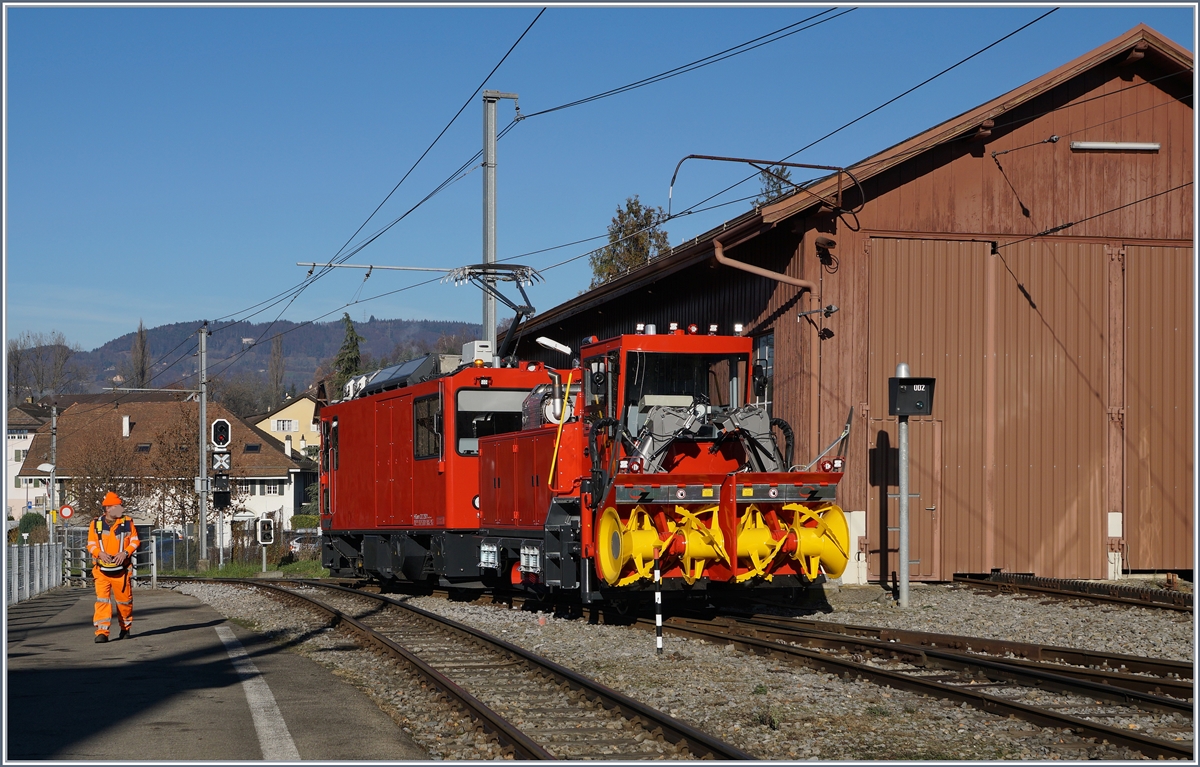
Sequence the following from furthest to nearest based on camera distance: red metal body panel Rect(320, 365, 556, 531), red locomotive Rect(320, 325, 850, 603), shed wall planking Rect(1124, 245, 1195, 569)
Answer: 1. shed wall planking Rect(1124, 245, 1195, 569)
2. red metal body panel Rect(320, 365, 556, 531)
3. red locomotive Rect(320, 325, 850, 603)

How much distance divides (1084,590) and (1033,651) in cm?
663

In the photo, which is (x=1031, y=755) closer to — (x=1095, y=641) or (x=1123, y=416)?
(x=1095, y=641)

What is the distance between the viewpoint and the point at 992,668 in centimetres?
1075

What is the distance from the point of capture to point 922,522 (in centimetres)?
1988

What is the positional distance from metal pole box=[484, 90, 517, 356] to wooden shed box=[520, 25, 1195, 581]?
539 cm

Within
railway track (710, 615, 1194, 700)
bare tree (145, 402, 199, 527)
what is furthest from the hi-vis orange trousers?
bare tree (145, 402, 199, 527)

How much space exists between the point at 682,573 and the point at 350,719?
4957 millimetres

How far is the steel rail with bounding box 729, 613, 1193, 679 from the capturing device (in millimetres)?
10867

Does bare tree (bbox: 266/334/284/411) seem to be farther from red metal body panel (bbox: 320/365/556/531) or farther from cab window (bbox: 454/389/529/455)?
cab window (bbox: 454/389/529/455)

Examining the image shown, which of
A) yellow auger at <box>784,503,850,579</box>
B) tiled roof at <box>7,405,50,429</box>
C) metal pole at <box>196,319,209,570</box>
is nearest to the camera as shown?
yellow auger at <box>784,503,850,579</box>

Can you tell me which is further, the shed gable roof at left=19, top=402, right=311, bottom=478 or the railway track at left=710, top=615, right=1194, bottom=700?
the shed gable roof at left=19, top=402, right=311, bottom=478

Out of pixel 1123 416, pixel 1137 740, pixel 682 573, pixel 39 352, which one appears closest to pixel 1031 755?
pixel 1137 740

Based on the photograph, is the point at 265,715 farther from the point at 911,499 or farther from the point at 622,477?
the point at 911,499

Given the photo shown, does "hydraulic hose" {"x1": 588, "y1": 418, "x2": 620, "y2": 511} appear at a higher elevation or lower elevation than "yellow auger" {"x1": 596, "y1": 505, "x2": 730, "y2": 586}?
higher
